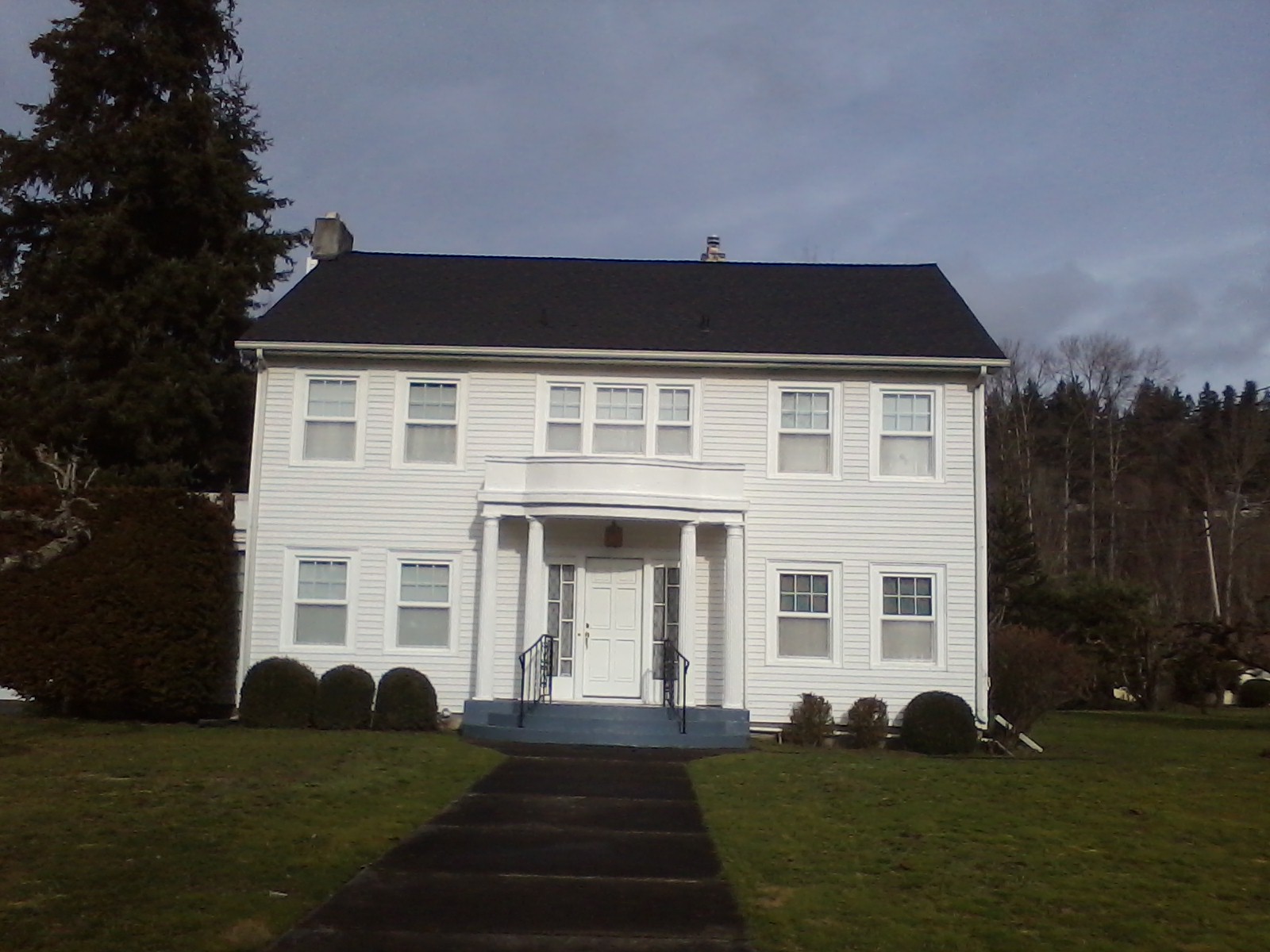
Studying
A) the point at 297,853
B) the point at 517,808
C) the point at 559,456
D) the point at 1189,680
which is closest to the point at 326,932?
the point at 297,853

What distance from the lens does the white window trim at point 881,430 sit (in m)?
19.0

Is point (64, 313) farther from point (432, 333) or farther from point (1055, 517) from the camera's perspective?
point (1055, 517)

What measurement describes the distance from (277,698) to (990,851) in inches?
445

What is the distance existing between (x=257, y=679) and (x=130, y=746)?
3163mm

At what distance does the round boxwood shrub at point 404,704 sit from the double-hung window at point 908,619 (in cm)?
687

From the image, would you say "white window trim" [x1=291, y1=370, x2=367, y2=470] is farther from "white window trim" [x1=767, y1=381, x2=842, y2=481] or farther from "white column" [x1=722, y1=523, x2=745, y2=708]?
"white window trim" [x1=767, y1=381, x2=842, y2=481]

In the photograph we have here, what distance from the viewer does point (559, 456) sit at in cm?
1867

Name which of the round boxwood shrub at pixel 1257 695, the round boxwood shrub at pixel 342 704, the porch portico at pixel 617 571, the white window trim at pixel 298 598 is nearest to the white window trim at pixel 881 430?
the porch portico at pixel 617 571

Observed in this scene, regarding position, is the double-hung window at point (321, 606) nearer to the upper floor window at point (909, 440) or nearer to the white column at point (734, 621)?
the white column at point (734, 621)

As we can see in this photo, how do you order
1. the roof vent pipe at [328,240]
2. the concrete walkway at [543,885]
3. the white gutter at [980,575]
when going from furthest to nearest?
the roof vent pipe at [328,240] < the white gutter at [980,575] < the concrete walkway at [543,885]

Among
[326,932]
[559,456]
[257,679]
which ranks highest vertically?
[559,456]

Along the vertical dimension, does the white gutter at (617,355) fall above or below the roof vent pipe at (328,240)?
below

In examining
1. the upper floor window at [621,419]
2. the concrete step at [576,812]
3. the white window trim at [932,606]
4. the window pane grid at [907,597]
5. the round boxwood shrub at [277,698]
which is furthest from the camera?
the upper floor window at [621,419]

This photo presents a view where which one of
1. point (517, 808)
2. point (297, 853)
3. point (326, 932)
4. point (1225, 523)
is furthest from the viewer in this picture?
point (1225, 523)
